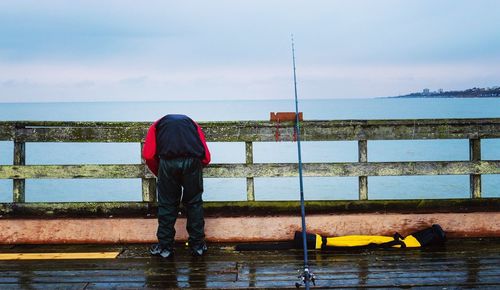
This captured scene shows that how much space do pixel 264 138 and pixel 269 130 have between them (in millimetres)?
104

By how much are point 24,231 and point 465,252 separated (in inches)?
176

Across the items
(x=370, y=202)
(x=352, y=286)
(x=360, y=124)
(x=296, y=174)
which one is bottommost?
(x=352, y=286)

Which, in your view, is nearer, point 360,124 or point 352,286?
point 352,286

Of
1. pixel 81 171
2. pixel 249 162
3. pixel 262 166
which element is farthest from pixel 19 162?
pixel 262 166

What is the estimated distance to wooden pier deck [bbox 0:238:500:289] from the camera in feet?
13.1

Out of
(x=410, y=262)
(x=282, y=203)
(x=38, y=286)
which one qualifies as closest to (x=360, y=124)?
(x=282, y=203)

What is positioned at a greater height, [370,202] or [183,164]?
[183,164]

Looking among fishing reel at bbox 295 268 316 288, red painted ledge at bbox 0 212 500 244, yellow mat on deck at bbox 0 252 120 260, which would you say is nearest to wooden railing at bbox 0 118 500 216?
red painted ledge at bbox 0 212 500 244

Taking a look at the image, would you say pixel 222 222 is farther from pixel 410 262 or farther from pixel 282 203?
pixel 410 262

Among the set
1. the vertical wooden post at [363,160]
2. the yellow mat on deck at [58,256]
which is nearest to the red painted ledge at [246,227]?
the vertical wooden post at [363,160]

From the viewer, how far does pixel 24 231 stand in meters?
5.21

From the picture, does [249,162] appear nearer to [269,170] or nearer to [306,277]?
[269,170]

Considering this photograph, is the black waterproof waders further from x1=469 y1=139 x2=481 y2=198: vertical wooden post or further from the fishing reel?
x1=469 y1=139 x2=481 y2=198: vertical wooden post

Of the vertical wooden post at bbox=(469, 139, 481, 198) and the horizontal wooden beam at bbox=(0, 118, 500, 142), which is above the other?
the horizontal wooden beam at bbox=(0, 118, 500, 142)
